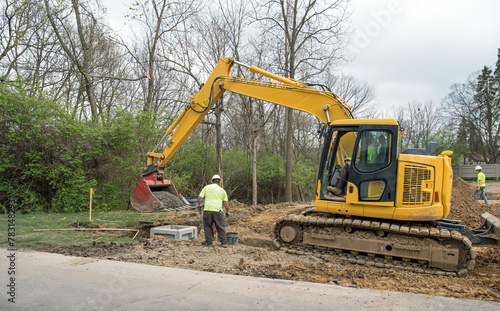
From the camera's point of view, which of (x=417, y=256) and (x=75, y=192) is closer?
(x=417, y=256)

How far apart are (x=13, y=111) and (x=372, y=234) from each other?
1237cm

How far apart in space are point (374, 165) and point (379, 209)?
82 centimetres

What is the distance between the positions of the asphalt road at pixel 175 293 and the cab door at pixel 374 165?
238cm

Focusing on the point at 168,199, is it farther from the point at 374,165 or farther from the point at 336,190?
the point at 374,165

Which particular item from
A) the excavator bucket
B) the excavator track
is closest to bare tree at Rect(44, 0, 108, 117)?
the excavator bucket

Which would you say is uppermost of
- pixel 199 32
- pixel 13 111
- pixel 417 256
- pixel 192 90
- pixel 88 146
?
pixel 199 32

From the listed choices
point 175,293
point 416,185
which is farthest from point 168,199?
point 416,185

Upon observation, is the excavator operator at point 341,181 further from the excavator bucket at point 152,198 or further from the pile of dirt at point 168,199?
the pile of dirt at point 168,199

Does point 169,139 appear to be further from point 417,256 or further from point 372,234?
point 417,256

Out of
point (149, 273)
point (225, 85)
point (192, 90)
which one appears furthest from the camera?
point (192, 90)

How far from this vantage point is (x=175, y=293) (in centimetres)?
429

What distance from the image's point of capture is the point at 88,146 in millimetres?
13789

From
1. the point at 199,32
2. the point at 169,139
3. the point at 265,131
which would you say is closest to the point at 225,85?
the point at 169,139

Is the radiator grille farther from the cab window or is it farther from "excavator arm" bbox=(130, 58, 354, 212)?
"excavator arm" bbox=(130, 58, 354, 212)
